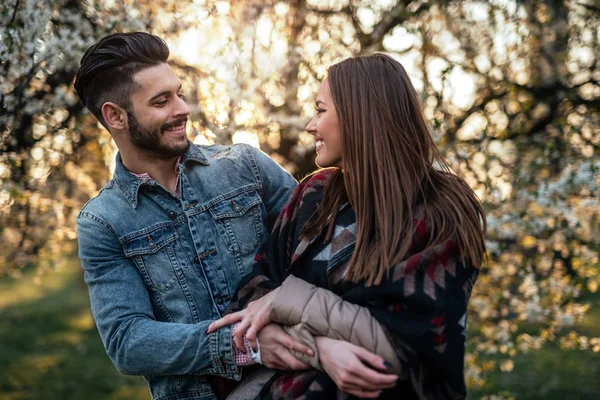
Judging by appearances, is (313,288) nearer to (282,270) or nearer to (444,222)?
(282,270)

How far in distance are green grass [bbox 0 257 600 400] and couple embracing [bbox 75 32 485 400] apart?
2.58 meters

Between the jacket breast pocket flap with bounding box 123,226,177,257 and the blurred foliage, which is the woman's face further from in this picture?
the blurred foliage

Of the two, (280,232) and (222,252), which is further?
(222,252)

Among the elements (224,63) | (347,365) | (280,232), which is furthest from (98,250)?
(224,63)

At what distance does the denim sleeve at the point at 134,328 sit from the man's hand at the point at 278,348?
0.14 metres

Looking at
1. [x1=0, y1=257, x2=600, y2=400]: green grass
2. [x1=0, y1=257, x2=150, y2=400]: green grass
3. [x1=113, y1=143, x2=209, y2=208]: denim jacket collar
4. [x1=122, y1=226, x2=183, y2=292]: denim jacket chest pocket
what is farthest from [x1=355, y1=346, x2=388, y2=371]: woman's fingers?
[x1=0, y1=257, x2=150, y2=400]: green grass

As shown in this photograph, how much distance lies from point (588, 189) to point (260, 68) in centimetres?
225

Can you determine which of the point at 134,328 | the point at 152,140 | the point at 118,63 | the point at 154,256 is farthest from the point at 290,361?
the point at 118,63

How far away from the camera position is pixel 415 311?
1.84m

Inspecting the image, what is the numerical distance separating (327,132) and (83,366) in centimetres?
770

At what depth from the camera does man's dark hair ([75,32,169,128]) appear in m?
2.38

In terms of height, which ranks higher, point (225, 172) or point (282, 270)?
point (225, 172)

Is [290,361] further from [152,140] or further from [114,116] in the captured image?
[114,116]

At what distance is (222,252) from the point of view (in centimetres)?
240
